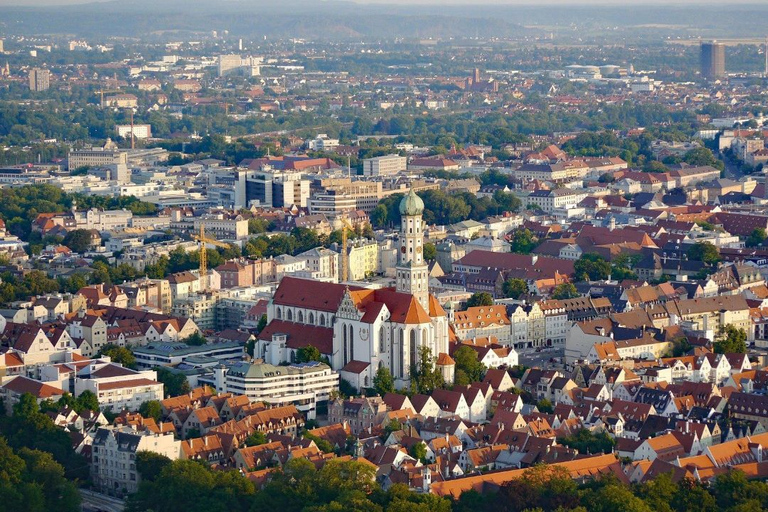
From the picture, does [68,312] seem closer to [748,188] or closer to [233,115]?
[748,188]

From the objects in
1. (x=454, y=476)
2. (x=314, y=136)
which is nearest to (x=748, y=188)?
(x=314, y=136)

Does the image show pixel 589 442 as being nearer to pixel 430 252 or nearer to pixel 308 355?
pixel 308 355

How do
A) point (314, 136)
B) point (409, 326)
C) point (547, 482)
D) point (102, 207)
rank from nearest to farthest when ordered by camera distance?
1. point (547, 482)
2. point (409, 326)
3. point (102, 207)
4. point (314, 136)

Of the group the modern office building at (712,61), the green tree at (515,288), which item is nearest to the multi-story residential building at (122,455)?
the green tree at (515,288)

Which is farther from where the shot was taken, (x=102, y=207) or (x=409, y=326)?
(x=102, y=207)

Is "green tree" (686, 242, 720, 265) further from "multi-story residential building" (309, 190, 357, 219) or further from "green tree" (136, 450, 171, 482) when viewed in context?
"green tree" (136, 450, 171, 482)

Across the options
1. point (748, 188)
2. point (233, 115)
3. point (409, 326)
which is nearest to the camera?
point (409, 326)

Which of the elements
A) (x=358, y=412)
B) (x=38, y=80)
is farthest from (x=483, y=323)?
(x=38, y=80)
